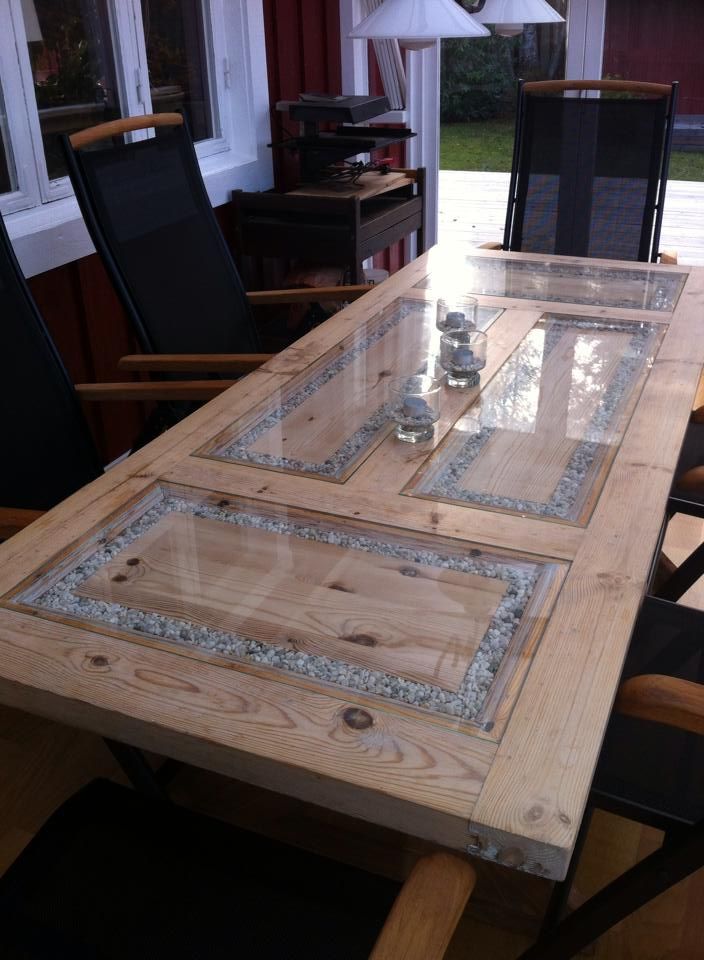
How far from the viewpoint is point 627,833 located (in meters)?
1.80

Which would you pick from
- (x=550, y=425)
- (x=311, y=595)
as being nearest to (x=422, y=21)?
(x=550, y=425)

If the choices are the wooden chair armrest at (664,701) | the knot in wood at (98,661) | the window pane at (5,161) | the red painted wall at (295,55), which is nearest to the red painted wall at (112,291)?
the red painted wall at (295,55)

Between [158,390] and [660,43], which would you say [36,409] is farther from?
[660,43]

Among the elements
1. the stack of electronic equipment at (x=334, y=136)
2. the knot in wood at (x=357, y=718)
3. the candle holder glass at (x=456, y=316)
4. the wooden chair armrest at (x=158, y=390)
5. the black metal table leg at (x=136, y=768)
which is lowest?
the black metal table leg at (x=136, y=768)

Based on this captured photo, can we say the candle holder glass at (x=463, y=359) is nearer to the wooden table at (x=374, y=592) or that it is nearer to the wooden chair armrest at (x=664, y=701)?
the wooden table at (x=374, y=592)

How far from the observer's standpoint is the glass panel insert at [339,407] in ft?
5.17

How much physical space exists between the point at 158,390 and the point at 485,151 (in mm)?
2984

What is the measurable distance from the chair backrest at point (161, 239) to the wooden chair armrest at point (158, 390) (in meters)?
0.33

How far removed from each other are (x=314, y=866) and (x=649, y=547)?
0.61m

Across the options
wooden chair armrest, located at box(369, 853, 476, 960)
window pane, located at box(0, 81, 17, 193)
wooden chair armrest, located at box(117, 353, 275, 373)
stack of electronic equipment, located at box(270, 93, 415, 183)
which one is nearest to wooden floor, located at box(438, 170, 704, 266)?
stack of electronic equipment, located at box(270, 93, 415, 183)

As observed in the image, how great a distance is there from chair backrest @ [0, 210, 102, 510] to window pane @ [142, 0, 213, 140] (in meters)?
1.60

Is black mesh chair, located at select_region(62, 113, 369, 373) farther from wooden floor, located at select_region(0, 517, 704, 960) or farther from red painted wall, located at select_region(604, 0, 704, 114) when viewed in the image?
red painted wall, located at select_region(604, 0, 704, 114)

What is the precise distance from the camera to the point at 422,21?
81.7 inches

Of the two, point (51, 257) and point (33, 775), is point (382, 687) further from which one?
point (51, 257)
